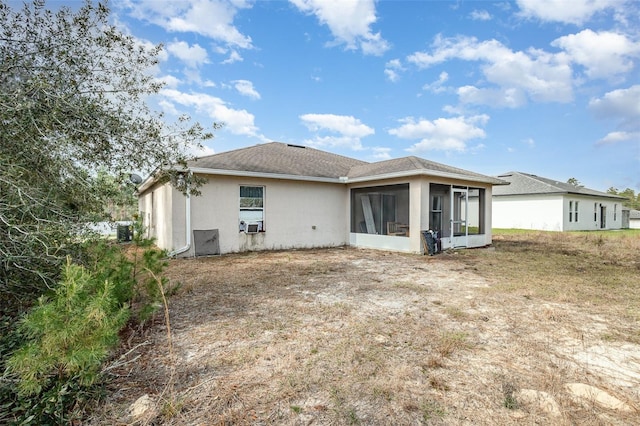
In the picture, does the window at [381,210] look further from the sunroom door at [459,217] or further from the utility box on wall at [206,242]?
the utility box on wall at [206,242]

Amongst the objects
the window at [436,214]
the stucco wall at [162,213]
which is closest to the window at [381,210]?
the window at [436,214]

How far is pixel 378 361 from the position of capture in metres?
2.82

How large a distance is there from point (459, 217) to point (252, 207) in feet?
24.6

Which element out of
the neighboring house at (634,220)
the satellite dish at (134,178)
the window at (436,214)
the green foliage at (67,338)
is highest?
the satellite dish at (134,178)

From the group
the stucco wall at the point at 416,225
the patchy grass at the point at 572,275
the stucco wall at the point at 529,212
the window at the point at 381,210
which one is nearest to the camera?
the patchy grass at the point at 572,275

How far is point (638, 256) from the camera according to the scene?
969 cm

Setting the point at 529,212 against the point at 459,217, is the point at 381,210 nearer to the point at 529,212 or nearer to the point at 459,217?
the point at 459,217

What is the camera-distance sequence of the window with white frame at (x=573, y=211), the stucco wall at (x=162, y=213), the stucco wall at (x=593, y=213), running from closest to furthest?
the stucco wall at (x=162, y=213)
the window with white frame at (x=573, y=211)
the stucco wall at (x=593, y=213)

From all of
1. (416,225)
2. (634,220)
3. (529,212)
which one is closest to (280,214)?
(416,225)

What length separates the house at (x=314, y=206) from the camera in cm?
949

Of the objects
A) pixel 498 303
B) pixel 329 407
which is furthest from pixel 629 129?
pixel 329 407

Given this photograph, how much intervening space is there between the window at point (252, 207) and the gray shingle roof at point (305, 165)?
803 mm

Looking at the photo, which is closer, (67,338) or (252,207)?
(67,338)

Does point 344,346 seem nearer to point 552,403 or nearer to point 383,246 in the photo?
point 552,403
